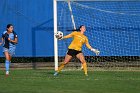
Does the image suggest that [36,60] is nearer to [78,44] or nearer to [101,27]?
[101,27]

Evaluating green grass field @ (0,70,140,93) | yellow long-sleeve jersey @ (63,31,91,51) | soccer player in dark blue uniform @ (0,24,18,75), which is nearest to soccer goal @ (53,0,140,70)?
soccer player in dark blue uniform @ (0,24,18,75)

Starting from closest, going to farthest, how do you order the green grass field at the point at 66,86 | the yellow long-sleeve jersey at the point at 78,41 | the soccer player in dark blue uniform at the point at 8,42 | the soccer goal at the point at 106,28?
the green grass field at the point at 66,86 < the yellow long-sleeve jersey at the point at 78,41 < the soccer player in dark blue uniform at the point at 8,42 < the soccer goal at the point at 106,28

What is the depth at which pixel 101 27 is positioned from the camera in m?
21.9

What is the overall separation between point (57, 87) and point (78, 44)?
4.41 meters

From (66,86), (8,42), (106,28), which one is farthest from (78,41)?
(106,28)

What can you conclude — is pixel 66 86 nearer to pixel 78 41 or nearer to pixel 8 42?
pixel 78 41

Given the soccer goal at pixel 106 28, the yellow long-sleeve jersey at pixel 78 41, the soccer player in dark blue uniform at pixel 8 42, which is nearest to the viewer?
the yellow long-sleeve jersey at pixel 78 41

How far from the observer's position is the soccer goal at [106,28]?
21.6 metres

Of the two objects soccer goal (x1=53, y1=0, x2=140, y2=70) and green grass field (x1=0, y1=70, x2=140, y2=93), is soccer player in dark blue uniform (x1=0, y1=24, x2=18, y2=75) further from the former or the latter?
soccer goal (x1=53, y1=0, x2=140, y2=70)

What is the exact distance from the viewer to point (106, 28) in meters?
21.9

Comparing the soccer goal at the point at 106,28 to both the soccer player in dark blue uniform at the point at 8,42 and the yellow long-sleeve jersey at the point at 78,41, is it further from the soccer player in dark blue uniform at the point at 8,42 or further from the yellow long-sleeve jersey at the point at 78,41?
the yellow long-sleeve jersey at the point at 78,41

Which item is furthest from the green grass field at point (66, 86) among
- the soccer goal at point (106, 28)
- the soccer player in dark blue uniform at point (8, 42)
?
the soccer goal at point (106, 28)

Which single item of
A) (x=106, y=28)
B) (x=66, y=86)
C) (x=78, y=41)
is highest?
(x=106, y=28)

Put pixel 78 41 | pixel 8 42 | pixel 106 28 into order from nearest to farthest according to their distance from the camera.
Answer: pixel 78 41, pixel 8 42, pixel 106 28
